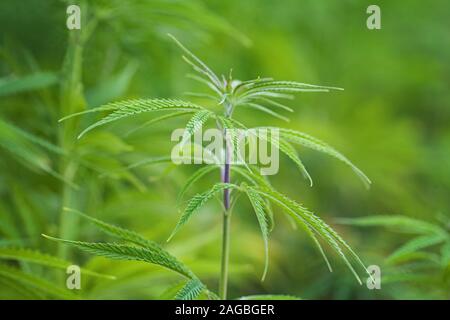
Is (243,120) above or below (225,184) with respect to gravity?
above

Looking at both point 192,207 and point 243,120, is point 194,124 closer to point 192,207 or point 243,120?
point 192,207

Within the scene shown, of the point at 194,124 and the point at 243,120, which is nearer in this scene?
the point at 194,124

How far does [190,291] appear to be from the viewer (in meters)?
0.60

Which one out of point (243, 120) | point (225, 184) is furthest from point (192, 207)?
point (243, 120)

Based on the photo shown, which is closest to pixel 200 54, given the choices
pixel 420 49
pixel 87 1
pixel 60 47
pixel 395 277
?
pixel 60 47

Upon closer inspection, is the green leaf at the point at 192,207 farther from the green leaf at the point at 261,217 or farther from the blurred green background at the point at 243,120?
the blurred green background at the point at 243,120

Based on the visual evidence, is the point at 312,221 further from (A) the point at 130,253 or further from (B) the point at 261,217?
(A) the point at 130,253

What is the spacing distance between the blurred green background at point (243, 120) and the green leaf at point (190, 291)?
0.56ft

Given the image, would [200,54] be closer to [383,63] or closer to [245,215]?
[245,215]

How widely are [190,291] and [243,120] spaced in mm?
884

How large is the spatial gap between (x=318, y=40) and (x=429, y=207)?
2.36ft

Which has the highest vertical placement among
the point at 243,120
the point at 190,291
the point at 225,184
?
the point at 243,120

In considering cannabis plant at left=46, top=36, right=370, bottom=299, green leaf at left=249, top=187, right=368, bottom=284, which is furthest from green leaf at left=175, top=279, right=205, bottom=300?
green leaf at left=249, top=187, right=368, bottom=284

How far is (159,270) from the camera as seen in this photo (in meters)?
0.90
